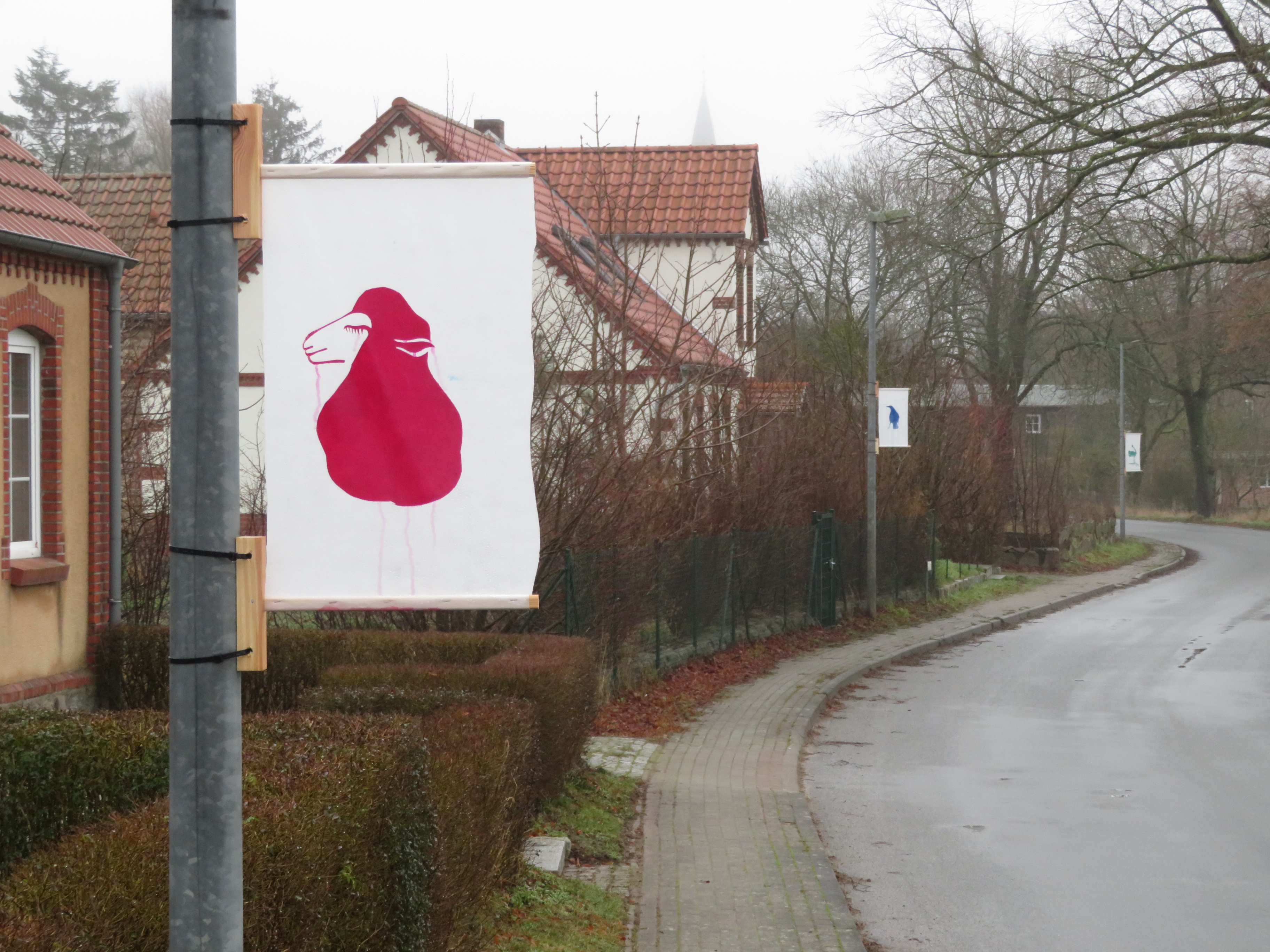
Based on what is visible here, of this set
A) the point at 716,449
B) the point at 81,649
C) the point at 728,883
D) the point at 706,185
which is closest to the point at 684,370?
the point at 716,449

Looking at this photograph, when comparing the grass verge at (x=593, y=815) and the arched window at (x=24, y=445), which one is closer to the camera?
the grass verge at (x=593, y=815)

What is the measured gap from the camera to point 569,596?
41.5 feet

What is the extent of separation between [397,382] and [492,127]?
2898 centimetres

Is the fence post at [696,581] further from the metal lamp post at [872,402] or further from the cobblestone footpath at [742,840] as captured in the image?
the metal lamp post at [872,402]

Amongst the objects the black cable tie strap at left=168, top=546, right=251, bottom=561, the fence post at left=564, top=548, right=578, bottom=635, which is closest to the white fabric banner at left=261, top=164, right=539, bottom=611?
the black cable tie strap at left=168, top=546, right=251, bottom=561

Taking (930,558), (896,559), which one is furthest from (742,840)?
(930,558)

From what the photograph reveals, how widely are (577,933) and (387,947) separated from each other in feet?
7.07

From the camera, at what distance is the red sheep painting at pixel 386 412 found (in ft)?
9.37

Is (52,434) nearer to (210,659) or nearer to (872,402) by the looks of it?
(210,659)

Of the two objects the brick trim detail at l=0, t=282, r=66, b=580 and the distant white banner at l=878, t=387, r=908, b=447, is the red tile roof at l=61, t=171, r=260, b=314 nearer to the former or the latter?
the brick trim detail at l=0, t=282, r=66, b=580

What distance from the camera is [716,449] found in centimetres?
1781

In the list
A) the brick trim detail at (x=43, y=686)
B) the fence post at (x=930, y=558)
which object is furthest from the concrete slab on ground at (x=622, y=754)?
the fence post at (x=930, y=558)

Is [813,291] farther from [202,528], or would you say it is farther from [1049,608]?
[202,528]

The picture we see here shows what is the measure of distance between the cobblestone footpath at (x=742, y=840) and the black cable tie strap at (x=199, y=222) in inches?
187
